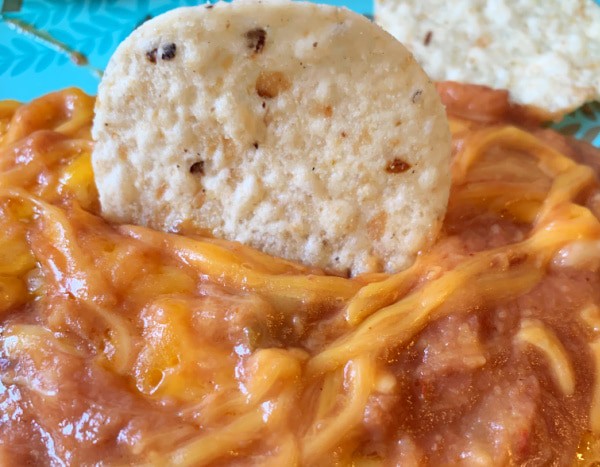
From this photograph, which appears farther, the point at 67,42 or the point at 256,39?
the point at 67,42

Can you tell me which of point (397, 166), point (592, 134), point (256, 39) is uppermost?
point (256, 39)

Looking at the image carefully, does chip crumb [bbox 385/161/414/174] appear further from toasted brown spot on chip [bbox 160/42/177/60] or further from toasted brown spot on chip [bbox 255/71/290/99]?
toasted brown spot on chip [bbox 160/42/177/60]

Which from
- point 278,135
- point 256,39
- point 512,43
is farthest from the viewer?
point 512,43

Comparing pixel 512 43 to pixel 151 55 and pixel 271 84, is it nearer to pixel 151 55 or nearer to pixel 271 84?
pixel 271 84

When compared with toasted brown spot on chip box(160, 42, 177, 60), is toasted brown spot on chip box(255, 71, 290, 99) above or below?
below

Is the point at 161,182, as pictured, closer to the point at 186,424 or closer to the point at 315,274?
the point at 315,274

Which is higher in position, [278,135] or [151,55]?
[151,55]

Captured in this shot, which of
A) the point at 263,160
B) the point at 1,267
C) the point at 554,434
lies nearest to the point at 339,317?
the point at 263,160

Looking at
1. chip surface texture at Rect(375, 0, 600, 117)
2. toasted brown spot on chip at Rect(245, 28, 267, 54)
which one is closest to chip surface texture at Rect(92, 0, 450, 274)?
toasted brown spot on chip at Rect(245, 28, 267, 54)

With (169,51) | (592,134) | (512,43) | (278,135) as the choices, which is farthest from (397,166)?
(512,43)
